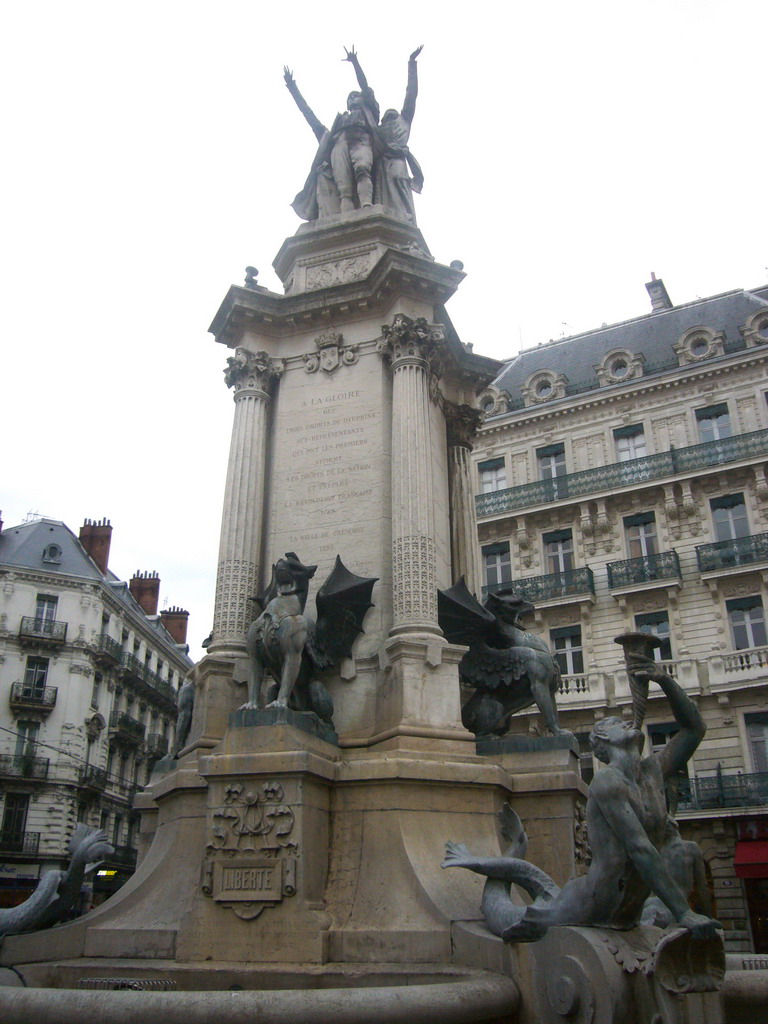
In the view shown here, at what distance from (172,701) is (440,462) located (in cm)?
4633

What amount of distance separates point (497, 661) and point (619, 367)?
93.3ft

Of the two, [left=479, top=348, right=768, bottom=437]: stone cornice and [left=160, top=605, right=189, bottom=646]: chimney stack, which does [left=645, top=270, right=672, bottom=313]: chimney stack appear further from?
[left=160, top=605, right=189, bottom=646]: chimney stack

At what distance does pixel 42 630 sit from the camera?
145 feet

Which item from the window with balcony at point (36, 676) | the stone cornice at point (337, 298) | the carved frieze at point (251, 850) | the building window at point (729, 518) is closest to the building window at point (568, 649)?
the building window at point (729, 518)

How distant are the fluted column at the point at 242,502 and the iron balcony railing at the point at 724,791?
67.1 ft

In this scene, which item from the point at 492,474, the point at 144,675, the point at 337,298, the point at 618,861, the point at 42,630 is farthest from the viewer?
the point at 144,675

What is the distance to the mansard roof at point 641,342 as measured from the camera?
115 ft

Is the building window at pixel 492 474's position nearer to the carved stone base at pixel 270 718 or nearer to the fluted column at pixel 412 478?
the fluted column at pixel 412 478

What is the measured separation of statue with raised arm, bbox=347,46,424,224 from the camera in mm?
13148

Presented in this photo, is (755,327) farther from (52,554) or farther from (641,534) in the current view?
(52,554)

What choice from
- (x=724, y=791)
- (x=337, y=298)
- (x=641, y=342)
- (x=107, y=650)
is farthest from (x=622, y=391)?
(x=107, y=650)

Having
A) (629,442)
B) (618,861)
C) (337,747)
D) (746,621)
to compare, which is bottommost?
(618,861)

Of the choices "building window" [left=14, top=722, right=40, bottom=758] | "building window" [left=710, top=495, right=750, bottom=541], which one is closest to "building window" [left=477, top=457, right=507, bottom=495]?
"building window" [left=710, top=495, right=750, bottom=541]

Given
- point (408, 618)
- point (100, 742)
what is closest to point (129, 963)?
point (408, 618)
